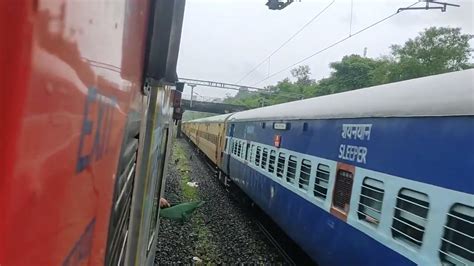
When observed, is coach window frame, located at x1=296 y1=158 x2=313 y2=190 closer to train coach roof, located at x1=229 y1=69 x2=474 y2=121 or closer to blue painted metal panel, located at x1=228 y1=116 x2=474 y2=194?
train coach roof, located at x1=229 y1=69 x2=474 y2=121

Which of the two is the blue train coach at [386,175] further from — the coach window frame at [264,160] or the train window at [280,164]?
the coach window frame at [264,160]

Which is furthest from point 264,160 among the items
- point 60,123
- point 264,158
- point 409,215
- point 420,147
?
point 60,123

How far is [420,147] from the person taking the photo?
12.5 feet

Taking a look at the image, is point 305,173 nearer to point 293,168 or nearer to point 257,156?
point 293,168

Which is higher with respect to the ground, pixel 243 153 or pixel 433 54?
pixel 433 54

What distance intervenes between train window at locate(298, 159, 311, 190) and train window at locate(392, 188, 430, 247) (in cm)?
260

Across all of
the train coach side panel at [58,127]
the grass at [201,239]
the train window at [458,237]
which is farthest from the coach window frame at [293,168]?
the train coach side panel at [58,127]

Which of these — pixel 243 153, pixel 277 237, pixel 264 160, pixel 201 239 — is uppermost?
pixel 264 160

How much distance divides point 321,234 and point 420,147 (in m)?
2.36

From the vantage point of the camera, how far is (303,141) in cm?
703

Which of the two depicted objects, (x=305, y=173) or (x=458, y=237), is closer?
(x=458, y=237)

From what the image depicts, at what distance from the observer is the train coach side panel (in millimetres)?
455

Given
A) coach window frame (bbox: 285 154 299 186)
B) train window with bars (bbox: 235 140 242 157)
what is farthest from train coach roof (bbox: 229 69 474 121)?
train window with bars (bbox: 235 140 242 157)

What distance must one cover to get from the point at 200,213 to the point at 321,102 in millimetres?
6443
